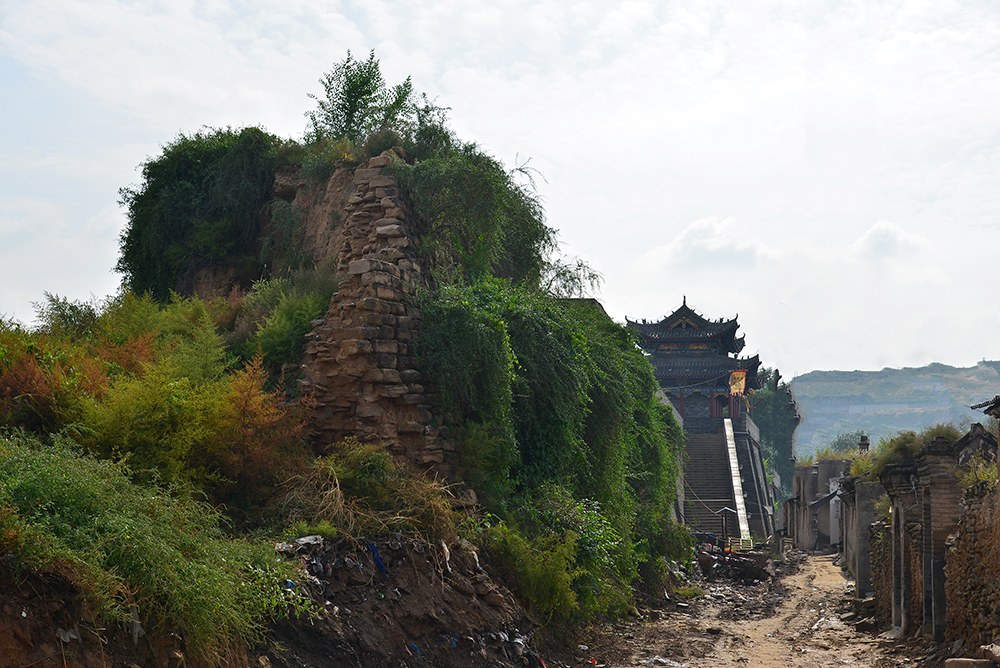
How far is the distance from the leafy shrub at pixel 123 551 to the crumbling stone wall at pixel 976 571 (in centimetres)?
646

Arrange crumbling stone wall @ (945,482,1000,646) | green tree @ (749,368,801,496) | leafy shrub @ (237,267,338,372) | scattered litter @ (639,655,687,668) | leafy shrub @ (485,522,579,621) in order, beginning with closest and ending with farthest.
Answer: crumbling stone wall @ (945,482,1000,646) → leafy shrub @ (485,522,579,621) → scattered litter @ (639,655,687,668) → leafy shrub @ (237,267,338,372) → green tree @ (749,368,801,496)

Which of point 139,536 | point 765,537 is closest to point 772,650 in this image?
point 139,536

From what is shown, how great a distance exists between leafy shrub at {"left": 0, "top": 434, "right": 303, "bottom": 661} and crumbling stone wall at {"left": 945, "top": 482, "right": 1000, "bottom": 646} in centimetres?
646

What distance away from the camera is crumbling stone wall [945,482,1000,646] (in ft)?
25.1

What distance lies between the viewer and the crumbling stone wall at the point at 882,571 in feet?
39.7

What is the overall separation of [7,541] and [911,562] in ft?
34.4

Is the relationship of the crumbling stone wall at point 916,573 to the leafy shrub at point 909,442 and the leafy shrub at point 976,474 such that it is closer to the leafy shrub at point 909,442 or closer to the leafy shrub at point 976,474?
the leafy shrub at point 976,474

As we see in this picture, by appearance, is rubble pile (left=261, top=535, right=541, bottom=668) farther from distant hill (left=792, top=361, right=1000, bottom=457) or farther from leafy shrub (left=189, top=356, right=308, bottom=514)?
distant hill (left=792, top=361, right=1000, bottom=457)

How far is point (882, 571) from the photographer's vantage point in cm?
1284

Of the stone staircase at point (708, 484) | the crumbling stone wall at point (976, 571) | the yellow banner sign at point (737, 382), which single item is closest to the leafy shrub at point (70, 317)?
the crumbling stone wall at point (976, 571)

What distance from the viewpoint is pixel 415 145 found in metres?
13.0

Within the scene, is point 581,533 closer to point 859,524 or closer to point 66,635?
point 66,635

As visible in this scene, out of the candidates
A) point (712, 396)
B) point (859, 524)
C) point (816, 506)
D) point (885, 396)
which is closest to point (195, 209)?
point (859, 524)

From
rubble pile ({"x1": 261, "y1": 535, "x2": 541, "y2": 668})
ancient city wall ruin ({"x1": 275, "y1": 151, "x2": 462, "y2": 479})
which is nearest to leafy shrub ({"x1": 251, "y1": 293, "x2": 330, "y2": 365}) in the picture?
ancient city wall ruin ({"x1": 275, "y1": 151, "x2": 462, "y2": 479})
